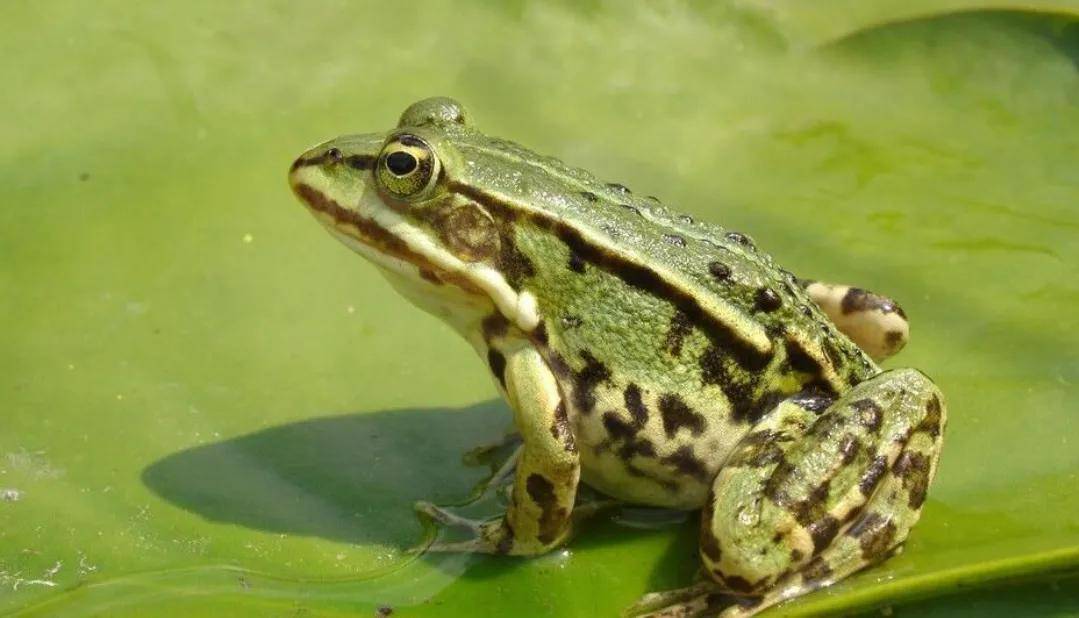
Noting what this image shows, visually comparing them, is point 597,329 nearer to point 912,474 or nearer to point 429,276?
point 429,276

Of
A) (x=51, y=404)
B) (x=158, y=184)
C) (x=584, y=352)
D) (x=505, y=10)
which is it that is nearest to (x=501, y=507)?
(x=584, y=352)

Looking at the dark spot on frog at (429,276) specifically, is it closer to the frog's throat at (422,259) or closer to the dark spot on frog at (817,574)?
the frog's throat at (422,259)

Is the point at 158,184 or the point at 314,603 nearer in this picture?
the point at 314,603

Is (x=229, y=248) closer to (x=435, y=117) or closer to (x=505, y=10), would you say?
(x=435, y=117)

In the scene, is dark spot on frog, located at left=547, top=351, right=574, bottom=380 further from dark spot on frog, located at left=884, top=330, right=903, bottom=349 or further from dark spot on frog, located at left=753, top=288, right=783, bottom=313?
dark spot on frog, located at left=884, top=330, right=903, bottom=349

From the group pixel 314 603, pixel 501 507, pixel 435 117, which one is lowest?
pixel 314 603

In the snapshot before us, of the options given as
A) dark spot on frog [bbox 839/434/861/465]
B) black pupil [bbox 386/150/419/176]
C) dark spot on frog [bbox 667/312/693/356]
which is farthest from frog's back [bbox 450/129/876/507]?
dark spot on frog [bbox 839/434/861/465]

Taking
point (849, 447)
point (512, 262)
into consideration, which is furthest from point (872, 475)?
point (512, 262)

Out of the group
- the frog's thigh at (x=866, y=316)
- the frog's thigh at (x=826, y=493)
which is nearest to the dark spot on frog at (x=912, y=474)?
the frog's thigh at (x=826, y=493)
